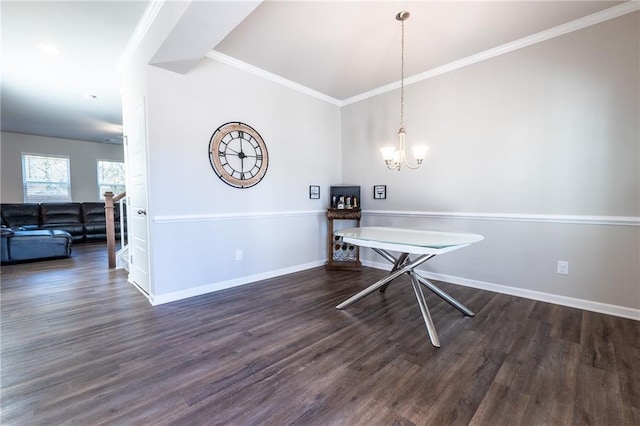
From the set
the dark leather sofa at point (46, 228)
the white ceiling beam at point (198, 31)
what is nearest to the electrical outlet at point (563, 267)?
the white ceiling beam at point (198, 31)

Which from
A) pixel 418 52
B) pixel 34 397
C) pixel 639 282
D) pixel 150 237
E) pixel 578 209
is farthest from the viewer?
pixel 418 52

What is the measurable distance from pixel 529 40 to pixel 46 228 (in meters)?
8.81

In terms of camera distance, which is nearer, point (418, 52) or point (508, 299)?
point (508, 299)

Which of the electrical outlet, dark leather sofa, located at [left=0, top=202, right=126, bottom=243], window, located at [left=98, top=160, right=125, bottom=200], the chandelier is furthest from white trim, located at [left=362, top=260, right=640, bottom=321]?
window, located at [left=98, top=160, right=125, bottom=200]

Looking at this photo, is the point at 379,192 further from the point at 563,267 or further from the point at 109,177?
the point at 109,177

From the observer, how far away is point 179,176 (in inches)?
108

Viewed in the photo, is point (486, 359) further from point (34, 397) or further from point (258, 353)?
point (34, 397)

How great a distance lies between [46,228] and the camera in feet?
19.4

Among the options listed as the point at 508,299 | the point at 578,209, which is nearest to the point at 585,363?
the point at 508,299

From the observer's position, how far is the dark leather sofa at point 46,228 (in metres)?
4.32

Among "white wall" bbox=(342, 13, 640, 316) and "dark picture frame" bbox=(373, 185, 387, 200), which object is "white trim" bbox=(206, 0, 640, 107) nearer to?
"white wall" bbox=(342, 13, 640, 316)

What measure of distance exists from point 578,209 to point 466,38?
74.7 inches

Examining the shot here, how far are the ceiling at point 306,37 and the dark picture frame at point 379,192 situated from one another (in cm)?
137

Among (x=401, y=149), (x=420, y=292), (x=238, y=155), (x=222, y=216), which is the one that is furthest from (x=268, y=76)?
(x=420, y=292)
